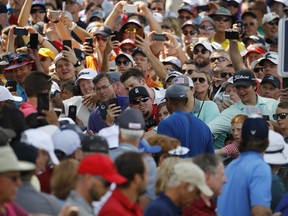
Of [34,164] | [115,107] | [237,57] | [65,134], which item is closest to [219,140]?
[115,107]

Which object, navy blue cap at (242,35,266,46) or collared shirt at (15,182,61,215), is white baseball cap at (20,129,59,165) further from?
navy blue cap at (242,35,266,46)

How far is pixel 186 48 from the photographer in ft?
63.6

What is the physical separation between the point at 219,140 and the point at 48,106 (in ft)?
9.98

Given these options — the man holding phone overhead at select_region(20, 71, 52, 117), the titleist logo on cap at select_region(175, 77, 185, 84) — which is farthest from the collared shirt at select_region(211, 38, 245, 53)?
the man holding phone overhead at select_region(20, 71, 52, 117)

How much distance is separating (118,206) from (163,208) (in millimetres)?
340

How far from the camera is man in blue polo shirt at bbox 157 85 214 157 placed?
1281 cm

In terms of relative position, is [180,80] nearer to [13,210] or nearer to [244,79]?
[244,79]

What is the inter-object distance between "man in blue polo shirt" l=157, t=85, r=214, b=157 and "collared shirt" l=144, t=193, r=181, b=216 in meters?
3.36

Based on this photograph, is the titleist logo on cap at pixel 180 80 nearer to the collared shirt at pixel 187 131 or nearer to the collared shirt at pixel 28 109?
the collared shirt at pixel 187 131

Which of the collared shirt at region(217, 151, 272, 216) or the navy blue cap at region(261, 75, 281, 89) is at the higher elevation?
the collared shirt at region(217, 151, 272, 216)

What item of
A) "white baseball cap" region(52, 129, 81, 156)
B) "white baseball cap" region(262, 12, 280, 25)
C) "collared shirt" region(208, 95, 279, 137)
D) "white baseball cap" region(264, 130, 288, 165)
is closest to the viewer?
"white baseball cap" region(52, 129, 81, 156)

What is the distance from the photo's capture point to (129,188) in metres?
9.31

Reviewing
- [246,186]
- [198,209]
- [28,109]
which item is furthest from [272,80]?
[198,209]

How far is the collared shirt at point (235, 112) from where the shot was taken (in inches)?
563
